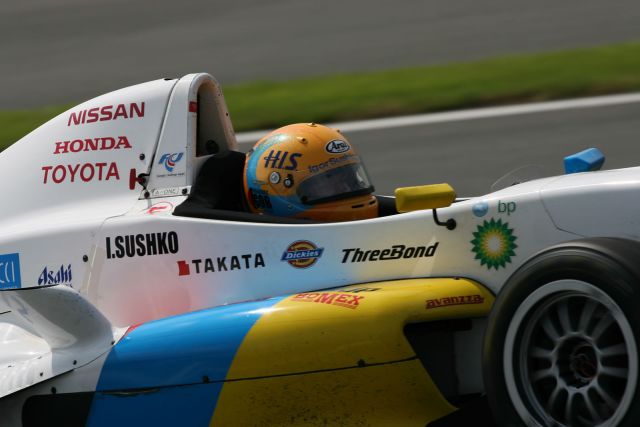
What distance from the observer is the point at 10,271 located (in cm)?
562

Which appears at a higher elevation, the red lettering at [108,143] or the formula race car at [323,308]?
the red lettering at [108,143]

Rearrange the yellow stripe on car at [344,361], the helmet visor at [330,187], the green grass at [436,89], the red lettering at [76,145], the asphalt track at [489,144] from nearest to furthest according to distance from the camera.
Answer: the yellow stripe on car at [344,361]
the helmet visor at [330,187]
the red lettering at [76,145]
the asphalt track at [489,144]
the green grass at [436,89]

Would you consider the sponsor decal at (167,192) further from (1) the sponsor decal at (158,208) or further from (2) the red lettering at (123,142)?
(2) the red lettering at (123,142)

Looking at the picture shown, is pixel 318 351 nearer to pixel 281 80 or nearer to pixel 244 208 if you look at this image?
pixel 244 208

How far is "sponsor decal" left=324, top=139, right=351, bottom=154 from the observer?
5.28 meters

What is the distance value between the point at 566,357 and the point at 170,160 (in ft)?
7.74

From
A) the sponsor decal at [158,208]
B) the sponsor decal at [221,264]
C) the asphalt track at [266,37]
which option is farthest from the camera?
the asphalt track at [266,37]

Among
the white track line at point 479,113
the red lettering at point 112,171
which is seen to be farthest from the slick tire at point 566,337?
the white track line at point 479,113

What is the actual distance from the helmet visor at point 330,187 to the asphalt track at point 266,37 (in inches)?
262

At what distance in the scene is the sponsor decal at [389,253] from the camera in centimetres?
471

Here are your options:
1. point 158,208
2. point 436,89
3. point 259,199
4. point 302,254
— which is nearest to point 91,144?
point 158,208

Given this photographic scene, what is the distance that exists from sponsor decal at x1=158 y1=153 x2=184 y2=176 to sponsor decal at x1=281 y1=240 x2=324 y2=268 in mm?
946

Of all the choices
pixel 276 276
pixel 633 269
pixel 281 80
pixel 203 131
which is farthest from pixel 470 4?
pixel 633 269

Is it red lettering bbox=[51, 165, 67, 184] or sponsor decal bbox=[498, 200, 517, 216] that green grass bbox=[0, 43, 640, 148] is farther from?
sponsor decal bbox=[498, 200, 517, 216]
